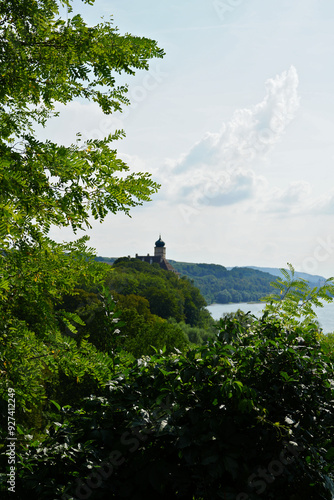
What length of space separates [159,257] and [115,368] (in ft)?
398

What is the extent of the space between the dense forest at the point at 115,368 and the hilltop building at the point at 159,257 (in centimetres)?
11550

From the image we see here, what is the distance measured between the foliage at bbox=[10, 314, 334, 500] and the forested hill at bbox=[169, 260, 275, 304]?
151m

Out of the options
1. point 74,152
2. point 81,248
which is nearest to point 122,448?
point 81,248

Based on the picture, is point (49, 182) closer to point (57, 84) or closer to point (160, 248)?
point (57, 84)

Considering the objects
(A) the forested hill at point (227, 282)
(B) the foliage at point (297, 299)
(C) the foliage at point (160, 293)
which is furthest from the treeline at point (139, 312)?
(A) the forested hill at point (227, 282)

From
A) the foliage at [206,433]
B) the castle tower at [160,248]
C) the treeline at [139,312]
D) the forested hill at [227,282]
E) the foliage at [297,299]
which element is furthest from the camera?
the forested hill at [227,282]

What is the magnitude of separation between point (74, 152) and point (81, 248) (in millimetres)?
1010

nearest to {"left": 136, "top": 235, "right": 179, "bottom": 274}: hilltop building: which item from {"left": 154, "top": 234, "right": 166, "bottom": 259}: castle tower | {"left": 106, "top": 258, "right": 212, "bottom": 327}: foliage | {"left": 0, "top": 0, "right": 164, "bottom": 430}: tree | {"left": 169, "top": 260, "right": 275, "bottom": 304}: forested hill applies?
{"left": 154, "top": 234, "right": 166, "bottom": 259}: castle tower

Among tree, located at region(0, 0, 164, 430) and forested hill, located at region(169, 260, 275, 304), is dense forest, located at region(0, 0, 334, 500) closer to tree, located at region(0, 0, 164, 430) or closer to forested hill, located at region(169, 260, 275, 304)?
tree, located at region(0, 0, 164, 430)

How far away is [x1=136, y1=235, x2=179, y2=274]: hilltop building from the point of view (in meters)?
122

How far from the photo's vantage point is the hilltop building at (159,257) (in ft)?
399

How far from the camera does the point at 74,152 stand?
3.61 meters

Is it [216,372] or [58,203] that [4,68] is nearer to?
[58,203]

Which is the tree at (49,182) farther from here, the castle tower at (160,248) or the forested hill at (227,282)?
the forested hill at (227,282)
